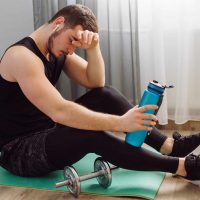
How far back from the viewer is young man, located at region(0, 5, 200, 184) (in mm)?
1405

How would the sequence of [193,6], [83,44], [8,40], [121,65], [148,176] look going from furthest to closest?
[8,40] < [121,65] < [193,6] < [148,176] < [83,44]

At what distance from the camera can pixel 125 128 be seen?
136 cm

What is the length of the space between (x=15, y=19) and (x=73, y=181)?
1.41m

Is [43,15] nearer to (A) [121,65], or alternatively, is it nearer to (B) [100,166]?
(A) [121,65]

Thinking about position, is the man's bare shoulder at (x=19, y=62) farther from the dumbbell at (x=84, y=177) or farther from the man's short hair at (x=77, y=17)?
the dumbbell at (x=84, y=177)

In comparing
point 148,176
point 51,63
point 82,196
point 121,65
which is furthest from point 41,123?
point 121,65

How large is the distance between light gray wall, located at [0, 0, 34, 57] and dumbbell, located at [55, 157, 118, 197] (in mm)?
1267

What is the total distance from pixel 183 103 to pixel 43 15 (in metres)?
0.98

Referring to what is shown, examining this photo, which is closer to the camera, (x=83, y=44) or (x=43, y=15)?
(x=83, y=44)

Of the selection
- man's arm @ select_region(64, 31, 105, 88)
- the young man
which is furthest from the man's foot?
man's arm @ select_region(64, 31, 105, 88)

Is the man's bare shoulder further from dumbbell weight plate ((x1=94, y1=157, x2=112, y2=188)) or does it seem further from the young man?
dumbbell weight plate ((x1=94, y1=157, x2=112, y2=188))

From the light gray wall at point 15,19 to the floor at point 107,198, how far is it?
1222mm

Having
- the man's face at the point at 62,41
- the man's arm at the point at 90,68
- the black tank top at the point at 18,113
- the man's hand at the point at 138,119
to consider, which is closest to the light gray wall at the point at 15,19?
the man's arm at the point at 90,68

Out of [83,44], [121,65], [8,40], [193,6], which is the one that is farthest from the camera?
[8,40]
